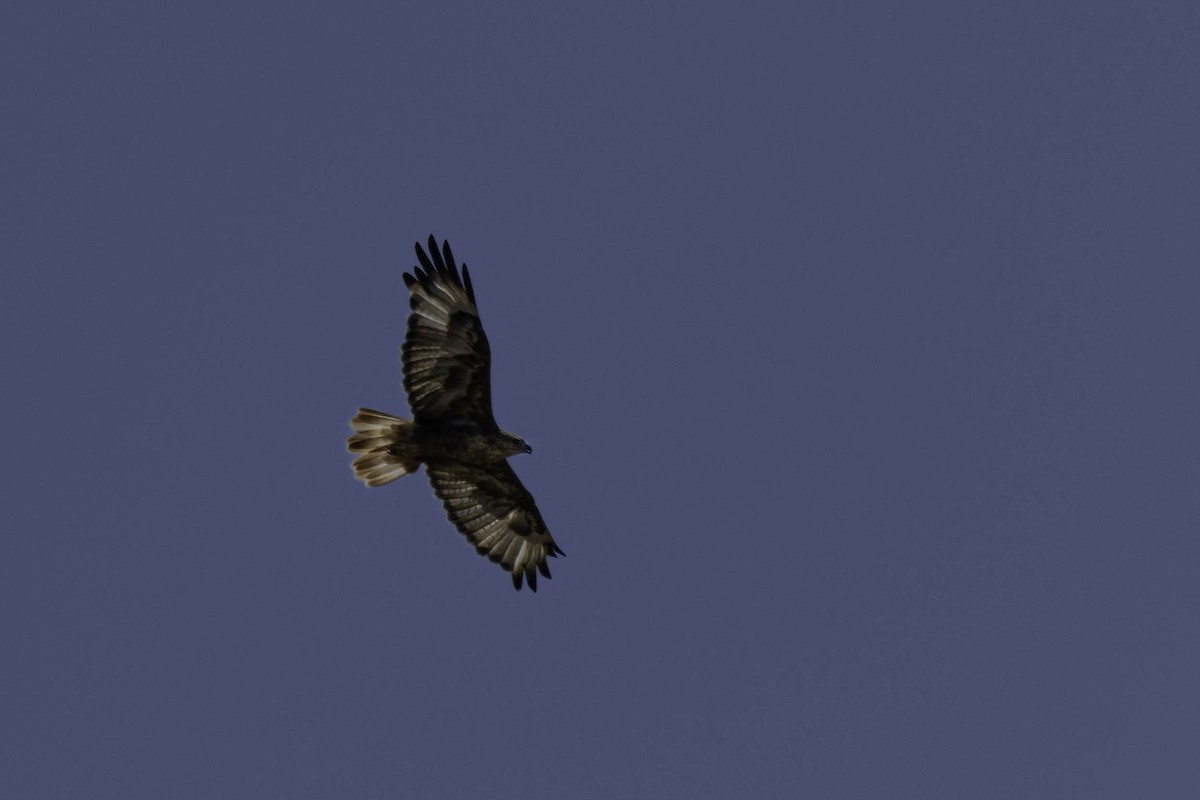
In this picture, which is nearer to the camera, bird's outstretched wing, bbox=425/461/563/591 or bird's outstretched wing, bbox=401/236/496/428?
bird's outstretched wing, bbox=401/236/496/428

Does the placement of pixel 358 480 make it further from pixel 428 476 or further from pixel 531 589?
pixel 531 589

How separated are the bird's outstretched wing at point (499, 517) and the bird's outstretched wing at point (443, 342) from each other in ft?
5.27

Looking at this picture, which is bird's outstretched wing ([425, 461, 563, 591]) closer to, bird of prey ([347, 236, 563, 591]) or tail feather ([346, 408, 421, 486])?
bird of prey ([347, 236, 563, 591])

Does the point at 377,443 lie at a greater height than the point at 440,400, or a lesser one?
lesser

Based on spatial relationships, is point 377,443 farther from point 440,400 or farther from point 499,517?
point 499,517

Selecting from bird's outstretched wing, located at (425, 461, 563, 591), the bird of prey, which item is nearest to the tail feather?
the bird of prey

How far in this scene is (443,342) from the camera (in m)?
19.8

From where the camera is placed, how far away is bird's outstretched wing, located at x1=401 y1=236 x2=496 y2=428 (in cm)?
1980

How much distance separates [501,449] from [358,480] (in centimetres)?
160

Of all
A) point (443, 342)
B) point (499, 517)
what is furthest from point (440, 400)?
point (499, 517)

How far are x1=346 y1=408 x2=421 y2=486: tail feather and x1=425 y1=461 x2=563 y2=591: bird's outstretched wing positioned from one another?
98 centimetres

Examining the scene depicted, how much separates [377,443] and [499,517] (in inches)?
93.9

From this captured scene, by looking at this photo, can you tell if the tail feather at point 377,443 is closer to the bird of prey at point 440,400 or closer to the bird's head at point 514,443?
the bird of prey at point 440,400

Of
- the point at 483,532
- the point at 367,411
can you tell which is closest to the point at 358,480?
the point at 367,411
